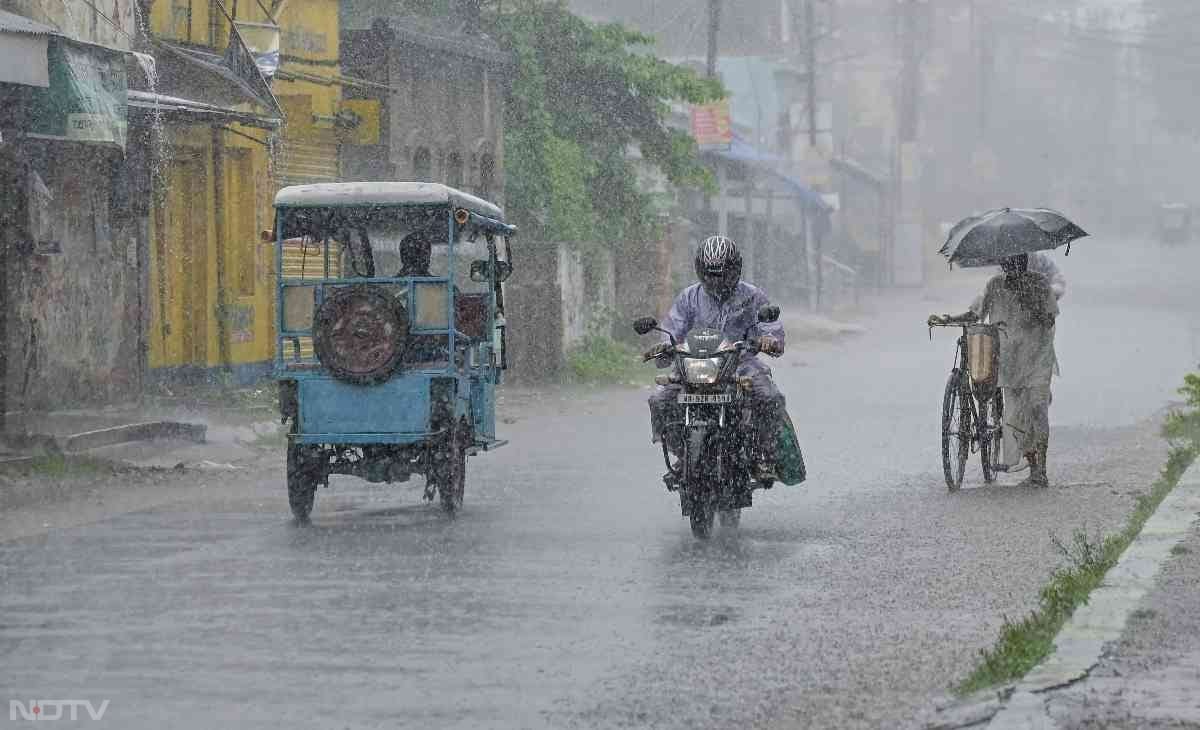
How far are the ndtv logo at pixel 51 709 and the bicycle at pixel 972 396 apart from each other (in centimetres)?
774

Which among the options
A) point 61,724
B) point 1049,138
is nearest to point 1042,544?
point 61,724

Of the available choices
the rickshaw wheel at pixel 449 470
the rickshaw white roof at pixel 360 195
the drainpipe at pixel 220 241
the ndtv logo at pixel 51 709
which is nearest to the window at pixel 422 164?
the drainpipe at pixel 220 241

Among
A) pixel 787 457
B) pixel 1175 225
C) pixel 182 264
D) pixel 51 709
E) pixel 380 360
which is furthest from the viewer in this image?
pixel 1175 225

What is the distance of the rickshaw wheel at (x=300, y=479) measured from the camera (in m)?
11.3

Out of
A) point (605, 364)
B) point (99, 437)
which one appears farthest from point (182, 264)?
point (605, 364)

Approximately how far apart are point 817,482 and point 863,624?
5.92 meters

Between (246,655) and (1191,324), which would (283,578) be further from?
(1191,324)

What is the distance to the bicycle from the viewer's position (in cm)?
1298

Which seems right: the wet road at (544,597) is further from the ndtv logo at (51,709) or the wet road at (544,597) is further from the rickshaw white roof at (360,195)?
the rickshaw white roof at (360,195)

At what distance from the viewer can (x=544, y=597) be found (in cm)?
852

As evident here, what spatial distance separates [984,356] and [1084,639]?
6.37 m

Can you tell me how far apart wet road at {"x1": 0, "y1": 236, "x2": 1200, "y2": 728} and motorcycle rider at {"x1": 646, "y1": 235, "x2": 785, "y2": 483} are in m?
0.56

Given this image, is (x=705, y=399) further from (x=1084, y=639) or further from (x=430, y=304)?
(x=1084, y=639)

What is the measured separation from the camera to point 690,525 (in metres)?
11.0
